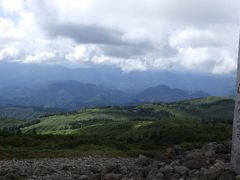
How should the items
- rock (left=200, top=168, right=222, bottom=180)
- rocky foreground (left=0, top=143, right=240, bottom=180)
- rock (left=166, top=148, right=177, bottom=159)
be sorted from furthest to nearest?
rock (left=166, top=148, right=177, bottom=159) → rocky foreground (left=0, top=143, right=240, bottom=180) → rock (left=200, top=168, right=222, bottom=180)

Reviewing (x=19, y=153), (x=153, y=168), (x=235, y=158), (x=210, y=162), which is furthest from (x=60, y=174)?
(x=19, y=153)

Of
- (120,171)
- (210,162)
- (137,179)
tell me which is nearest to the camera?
(137,179)

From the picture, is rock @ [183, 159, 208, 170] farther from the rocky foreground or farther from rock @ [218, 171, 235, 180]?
rock @ [218, 171, 235, 180]

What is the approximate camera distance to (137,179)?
2627 centimetres

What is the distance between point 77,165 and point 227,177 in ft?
70.3

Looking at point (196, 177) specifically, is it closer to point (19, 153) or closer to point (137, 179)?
point (137, 179)

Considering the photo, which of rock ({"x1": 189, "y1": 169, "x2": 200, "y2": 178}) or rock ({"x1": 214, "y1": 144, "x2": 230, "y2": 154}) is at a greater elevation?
rock ({"x1": 214, "y1": 144, "x2": 230, "y2": 154})

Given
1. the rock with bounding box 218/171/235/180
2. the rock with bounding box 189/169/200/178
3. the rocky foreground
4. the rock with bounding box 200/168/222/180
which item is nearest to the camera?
the rock with bounding box 218/171/235/180

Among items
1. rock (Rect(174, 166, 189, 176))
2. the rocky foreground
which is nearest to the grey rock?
the rocky foreground

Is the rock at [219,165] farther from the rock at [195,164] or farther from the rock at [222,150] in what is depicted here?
the rock at [222,150]

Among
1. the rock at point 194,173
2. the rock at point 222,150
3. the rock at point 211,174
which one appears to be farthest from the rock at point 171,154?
the rock at point 211,174

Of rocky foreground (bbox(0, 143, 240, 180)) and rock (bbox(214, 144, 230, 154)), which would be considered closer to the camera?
rocky foreground (bbox(0, 143, 240, 180))

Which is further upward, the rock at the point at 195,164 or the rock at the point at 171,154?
the rock at the point at 195,164

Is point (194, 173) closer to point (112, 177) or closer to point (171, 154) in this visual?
point (112, 177)
